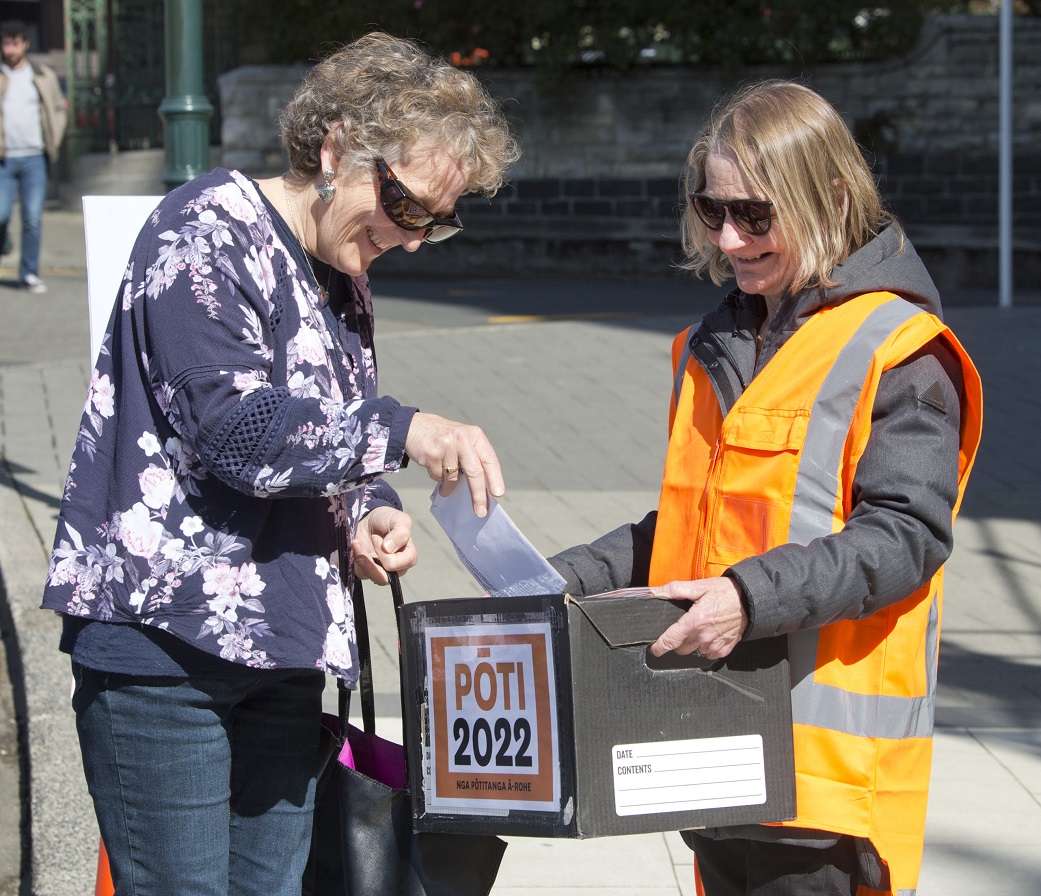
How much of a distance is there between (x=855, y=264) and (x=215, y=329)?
97 centimetres

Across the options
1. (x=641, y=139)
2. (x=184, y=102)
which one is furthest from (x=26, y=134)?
(x=184, y=102)

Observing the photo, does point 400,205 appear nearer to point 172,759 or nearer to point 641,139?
point 172,759

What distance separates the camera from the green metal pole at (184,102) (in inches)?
181

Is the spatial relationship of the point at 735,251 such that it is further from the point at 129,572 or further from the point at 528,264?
the point at 528,264

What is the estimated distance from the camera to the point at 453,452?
1.95 m

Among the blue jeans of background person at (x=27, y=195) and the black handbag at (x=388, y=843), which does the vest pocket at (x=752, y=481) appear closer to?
the black handbag at (x=388, y=843)

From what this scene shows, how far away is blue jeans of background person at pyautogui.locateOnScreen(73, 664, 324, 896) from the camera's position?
208 centimetres

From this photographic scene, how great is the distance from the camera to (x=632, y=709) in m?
1.99

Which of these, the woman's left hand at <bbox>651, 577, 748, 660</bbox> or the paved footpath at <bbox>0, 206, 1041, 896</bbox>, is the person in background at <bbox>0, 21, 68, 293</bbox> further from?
the woman's left hand at <bbox>651, 577, 748, 660</bbox>

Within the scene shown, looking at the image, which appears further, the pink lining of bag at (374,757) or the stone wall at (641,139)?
the stone wall at (641,139)

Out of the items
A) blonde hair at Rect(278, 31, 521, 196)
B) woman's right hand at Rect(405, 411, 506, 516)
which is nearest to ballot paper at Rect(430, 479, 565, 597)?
woman's right hand at Rect(405, 411, 506, 516)

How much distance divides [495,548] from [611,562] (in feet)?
1.51

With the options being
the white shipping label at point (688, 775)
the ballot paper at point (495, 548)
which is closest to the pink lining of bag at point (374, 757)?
the ballot paper at point (495, 548)

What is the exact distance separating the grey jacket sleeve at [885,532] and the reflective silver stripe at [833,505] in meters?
0.04
